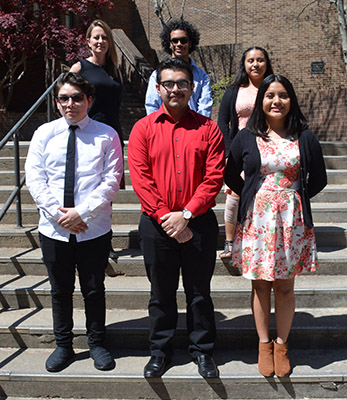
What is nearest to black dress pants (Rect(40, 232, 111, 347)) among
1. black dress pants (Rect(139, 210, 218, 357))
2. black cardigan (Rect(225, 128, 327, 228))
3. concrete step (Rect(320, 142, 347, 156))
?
black dress pants (Rect(139, 210, 218, 357))

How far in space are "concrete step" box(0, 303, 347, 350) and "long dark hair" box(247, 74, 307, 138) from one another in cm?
143

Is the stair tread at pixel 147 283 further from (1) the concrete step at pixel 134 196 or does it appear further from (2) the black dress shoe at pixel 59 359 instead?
(1) the concrete step at pixel 134 196

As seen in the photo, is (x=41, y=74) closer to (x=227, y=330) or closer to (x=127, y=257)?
(x=127, y=257)

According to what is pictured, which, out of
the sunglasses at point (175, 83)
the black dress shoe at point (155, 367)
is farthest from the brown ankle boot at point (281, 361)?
the sunglasses at point (175, 83)

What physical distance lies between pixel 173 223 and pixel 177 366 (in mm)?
1031

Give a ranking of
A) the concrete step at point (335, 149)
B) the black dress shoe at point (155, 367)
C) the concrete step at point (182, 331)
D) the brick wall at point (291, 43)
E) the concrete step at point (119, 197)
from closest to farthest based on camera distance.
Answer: the black dress shoe at point (155, 367), the concrete step at point (182, 331), the concrete step at point (119, 197), the concrete step at point (335, 149), the brick wall at point (291, 43)

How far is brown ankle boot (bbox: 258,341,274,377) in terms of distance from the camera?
2812 millimetres

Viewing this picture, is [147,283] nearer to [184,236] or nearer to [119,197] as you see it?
[184,236]

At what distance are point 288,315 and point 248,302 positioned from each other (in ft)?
2.58

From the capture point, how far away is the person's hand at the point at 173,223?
259cm

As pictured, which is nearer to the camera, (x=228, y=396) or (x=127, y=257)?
(x=228, y=396)

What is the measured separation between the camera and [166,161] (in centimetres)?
269

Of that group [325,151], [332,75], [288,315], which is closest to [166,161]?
[288,315]

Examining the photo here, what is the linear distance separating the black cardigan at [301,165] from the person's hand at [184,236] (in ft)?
1.23
